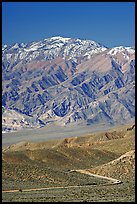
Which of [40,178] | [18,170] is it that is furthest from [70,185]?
[18,170]

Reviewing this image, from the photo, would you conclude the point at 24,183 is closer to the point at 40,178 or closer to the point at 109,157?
the point at 40,178

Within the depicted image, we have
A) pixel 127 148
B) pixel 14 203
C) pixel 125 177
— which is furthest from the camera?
pixel 127 148

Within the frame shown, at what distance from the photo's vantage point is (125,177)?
63.4 meters

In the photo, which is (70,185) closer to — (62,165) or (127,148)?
(62,165)

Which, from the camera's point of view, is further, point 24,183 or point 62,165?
point 62,165

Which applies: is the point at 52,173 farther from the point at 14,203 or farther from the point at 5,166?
the point at 14,203

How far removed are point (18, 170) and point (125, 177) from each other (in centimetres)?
1469

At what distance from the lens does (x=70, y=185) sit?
53.2 meters

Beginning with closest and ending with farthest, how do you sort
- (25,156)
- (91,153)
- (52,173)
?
(52,173), (25,156), (91,153)

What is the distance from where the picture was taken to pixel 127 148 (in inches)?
4208

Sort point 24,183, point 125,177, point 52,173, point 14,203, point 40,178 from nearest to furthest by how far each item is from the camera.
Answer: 1. point 14,203
2. point 24,183
3. point 40,178
4. point 52,173
5. point 125,177

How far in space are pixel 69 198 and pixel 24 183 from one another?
14.9 m

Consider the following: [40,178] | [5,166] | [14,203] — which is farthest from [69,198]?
[5,166]

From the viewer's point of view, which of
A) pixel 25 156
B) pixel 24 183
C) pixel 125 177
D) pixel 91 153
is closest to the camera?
pixel 24 183
